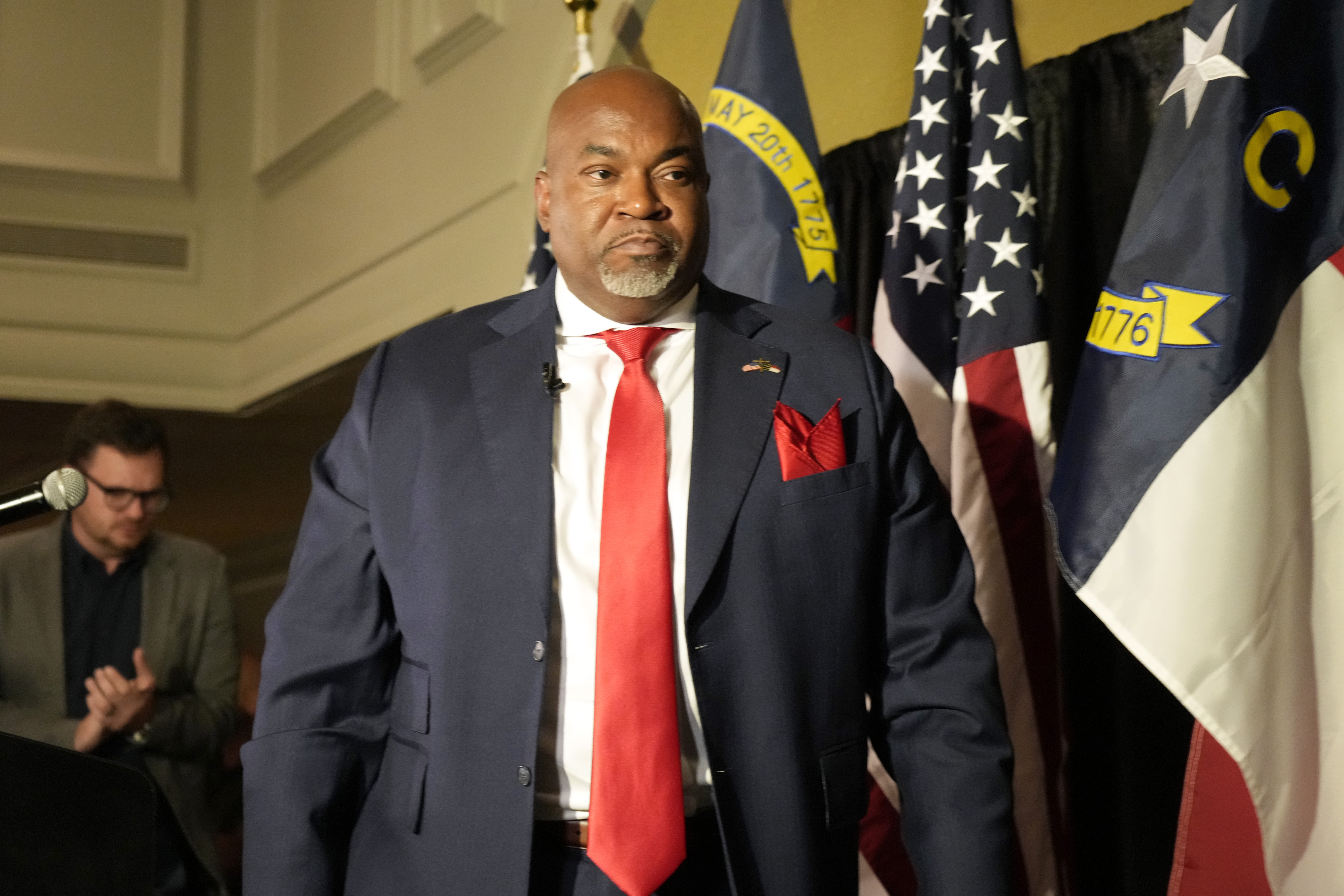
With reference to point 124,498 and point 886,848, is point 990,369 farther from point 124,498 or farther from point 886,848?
point 124,498

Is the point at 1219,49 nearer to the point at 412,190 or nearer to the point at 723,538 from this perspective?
the point at 723,538

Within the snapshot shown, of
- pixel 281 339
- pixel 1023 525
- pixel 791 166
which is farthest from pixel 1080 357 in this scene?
pixel 281 339

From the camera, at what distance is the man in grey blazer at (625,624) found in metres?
1.43

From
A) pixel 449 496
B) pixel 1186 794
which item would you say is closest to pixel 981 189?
pixel 1186 794

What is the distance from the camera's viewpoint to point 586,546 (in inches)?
59.8

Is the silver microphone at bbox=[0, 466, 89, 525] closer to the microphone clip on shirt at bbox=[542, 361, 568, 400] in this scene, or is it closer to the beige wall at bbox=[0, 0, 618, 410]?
the microphone clip on shirt at bbox=[542, 361, 568, 400]

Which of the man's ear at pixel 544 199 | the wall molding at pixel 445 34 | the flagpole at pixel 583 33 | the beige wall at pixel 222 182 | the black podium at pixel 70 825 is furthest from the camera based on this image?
the beige wall at pixel 222 182

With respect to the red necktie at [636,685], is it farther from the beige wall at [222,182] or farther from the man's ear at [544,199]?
the beige wall at [222,182]

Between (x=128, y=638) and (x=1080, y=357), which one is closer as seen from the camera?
(x=1080, y=357)

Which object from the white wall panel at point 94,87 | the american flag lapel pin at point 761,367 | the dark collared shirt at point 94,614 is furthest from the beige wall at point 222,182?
the american flag lapel pin at point 761,367

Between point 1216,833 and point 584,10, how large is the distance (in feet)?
7.43

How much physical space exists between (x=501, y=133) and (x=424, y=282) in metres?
0.58

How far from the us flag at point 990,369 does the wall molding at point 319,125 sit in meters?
2.53

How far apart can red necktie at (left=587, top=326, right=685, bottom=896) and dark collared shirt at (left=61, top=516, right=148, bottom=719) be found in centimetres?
225
